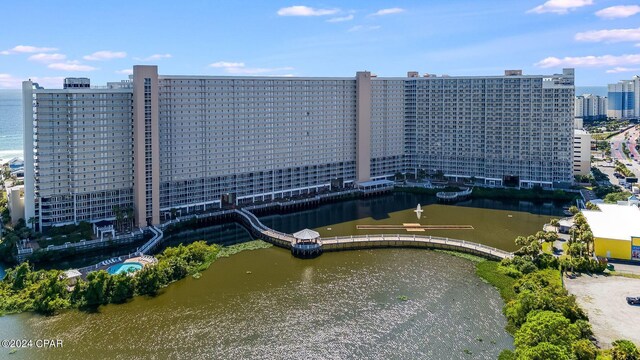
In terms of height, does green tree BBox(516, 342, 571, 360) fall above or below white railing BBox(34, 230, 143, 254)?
below

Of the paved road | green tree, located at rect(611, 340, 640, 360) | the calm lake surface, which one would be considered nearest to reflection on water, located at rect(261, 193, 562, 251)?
the calm lake surface

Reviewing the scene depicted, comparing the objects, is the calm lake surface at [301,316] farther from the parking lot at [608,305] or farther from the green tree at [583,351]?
the parking lot at [608,305]

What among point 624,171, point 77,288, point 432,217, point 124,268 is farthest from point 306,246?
point 624,171

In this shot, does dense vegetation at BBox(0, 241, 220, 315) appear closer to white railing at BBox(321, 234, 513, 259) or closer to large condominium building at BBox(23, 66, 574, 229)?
large condominium building at BBox(23, 66, 574, 229)

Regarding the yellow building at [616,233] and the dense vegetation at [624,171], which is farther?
the dense vegetation at [624,171]

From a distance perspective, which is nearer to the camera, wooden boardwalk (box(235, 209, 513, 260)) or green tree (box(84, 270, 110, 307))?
green tree (box(84, 270, 110, 307))

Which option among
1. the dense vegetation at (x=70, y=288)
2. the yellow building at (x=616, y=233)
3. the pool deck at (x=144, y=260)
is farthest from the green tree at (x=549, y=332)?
the pool deck at (x=144, y=260)

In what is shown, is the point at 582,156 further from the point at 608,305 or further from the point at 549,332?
the point at 549,332

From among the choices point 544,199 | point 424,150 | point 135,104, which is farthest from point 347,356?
point 424,150
